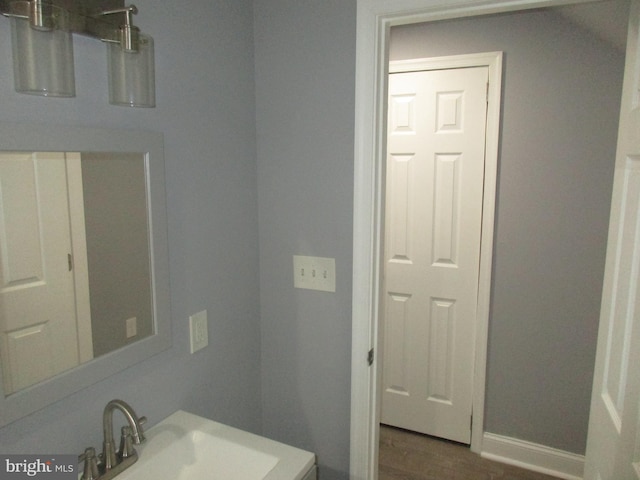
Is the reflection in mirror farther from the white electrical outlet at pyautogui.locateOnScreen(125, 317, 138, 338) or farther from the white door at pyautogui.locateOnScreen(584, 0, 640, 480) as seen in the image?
the white door at pyautogui.locateOnScreen(584, 0, 640, 480)

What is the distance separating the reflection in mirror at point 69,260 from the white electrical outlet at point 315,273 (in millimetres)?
543

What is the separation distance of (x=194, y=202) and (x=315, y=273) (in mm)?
477

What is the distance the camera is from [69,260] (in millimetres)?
1023

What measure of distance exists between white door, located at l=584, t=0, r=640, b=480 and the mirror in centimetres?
117

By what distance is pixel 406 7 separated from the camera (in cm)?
132

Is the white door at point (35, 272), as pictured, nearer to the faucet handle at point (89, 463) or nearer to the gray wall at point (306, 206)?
the faucet handle at point (89, 463)

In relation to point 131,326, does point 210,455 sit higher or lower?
lower

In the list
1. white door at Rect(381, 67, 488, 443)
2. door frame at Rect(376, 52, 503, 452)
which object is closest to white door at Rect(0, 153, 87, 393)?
white door at Rect(381, 67, 488, 443)

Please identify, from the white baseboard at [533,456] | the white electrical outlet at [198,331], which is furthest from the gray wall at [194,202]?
the white baseboard at [533,456]

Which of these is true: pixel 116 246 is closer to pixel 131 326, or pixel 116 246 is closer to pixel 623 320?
pixel 131 326

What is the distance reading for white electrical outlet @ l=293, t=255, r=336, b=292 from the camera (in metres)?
1.55

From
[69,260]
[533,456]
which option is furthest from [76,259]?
[533,456]

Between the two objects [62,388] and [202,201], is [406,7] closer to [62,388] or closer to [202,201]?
A: [202,201]

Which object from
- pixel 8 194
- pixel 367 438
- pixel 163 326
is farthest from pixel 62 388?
pixel 367 438
